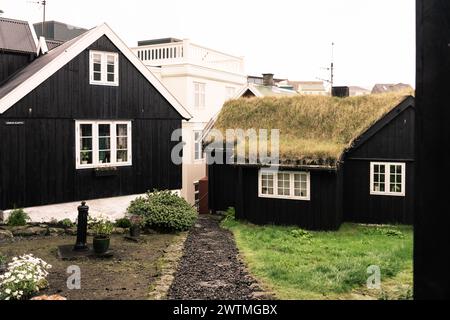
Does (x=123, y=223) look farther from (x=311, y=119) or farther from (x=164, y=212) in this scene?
(x=311, y=119)

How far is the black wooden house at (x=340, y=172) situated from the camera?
17469mm

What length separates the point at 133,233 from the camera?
52.2 ft

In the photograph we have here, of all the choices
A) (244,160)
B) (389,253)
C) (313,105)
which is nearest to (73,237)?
(244,160)

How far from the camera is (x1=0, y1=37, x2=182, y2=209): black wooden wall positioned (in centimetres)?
1537

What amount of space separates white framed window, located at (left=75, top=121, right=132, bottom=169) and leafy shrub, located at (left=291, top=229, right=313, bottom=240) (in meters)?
7.29

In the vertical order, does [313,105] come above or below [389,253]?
above

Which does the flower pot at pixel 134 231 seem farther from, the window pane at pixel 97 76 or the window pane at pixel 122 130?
the window pane at pixel 97 76

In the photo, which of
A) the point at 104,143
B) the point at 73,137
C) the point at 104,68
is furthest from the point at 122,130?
the point at 104,68

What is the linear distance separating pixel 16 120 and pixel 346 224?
13.0 m

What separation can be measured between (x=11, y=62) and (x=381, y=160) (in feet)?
50.0

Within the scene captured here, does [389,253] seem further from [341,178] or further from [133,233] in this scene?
[133,233]

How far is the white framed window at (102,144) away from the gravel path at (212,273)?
14.8ft

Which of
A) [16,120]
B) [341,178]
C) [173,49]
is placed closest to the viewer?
[16,120]
